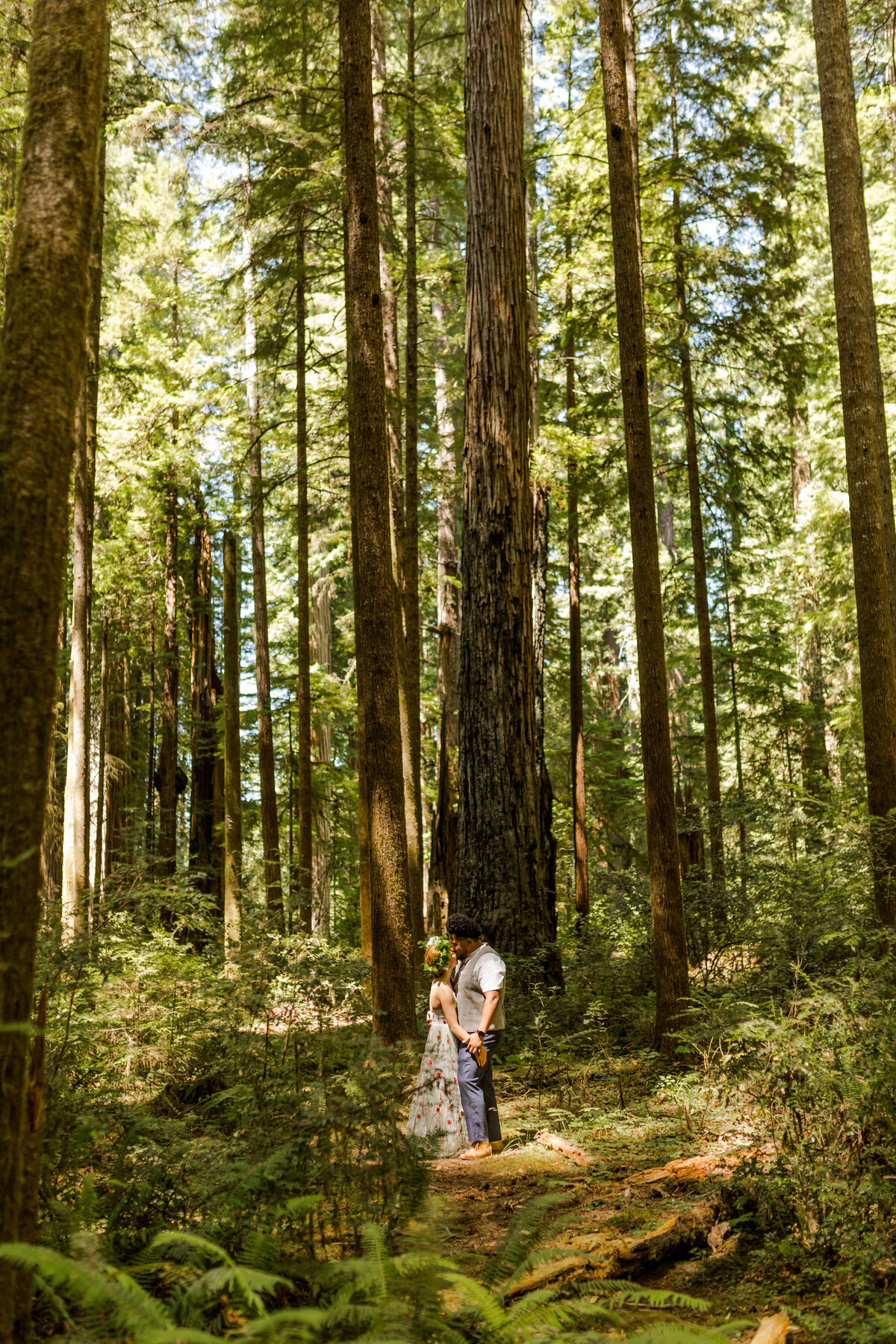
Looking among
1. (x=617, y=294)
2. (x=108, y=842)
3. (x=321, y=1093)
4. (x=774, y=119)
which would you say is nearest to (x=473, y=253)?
(x=617, y=294)

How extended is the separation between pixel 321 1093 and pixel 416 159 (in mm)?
13614

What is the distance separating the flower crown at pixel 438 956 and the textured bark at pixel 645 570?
5.59 ft

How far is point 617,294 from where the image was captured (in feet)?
28.0

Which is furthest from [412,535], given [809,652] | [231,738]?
[809,652]

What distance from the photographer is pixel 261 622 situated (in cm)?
1844

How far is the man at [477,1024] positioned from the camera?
7.05 meters

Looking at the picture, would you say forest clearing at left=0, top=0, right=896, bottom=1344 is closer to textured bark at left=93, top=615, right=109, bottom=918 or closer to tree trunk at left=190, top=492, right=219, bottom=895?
tree trunk at left=190, top=492, right=219, bottom=895

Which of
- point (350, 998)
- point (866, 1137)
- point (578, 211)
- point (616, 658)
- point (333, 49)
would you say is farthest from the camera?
point (616, 658)

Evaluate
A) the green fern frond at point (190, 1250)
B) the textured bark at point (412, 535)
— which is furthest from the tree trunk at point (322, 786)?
the green fern frond at point (190, 1250)

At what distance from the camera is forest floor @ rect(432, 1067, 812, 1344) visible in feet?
13.7

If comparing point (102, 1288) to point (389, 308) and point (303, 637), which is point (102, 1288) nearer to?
point (303, 637)

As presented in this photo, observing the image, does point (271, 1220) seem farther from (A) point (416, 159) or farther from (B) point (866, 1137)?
(A) point (416, 159)

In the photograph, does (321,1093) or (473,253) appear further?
(473,253)

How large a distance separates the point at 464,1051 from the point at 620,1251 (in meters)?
2.82
